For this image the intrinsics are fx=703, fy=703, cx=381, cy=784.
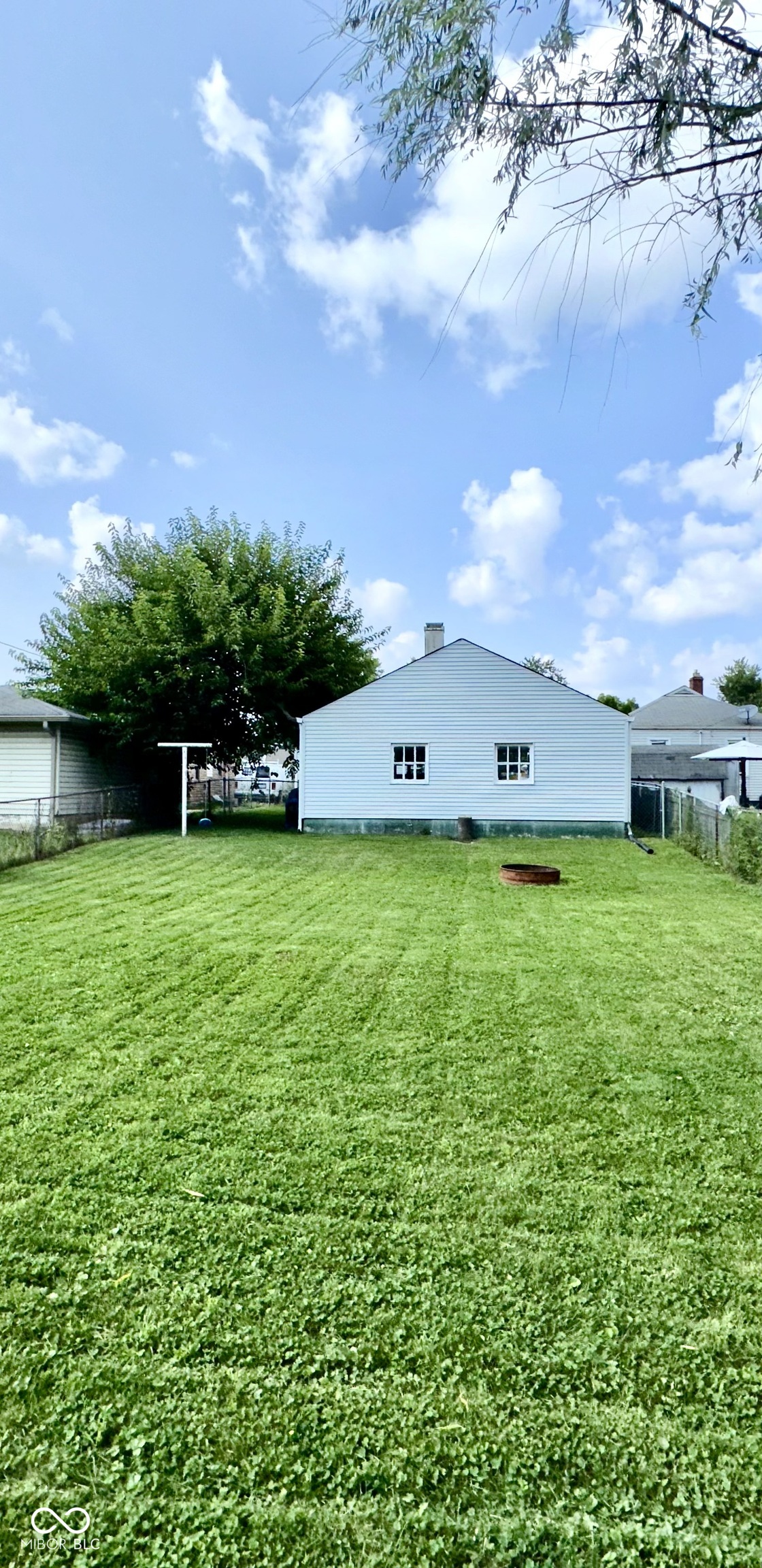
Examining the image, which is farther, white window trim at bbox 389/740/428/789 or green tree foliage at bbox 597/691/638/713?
green tree foliage at bbox 597/691/638/713

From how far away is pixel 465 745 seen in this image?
17.7 m

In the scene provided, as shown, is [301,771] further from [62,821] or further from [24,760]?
[24,760]

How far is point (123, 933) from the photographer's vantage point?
23.7ft

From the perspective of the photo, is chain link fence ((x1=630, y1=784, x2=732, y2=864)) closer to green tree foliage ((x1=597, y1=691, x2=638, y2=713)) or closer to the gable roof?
the gable roof

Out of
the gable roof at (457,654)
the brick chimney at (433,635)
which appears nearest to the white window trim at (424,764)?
the gable roof at (457,654)

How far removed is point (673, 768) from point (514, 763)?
12392mm

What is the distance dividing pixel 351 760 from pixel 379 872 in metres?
6.40

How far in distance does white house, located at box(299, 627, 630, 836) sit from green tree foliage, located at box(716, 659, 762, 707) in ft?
130

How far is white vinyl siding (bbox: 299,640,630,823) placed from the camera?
17281 millimetres

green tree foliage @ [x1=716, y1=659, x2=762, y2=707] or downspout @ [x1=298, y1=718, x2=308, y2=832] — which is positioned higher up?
green tree foliage @ [x1=716, y1=659, x2=762, y2=707]

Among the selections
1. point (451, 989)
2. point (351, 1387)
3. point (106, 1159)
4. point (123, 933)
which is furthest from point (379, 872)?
point (351, 1387)

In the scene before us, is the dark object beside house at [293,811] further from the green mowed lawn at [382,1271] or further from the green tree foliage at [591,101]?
the green tree foliage at [591,101]

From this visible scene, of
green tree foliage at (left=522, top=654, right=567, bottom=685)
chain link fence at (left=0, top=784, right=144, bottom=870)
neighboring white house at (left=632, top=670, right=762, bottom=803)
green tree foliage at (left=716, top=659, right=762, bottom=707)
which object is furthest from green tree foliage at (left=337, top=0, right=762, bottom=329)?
green tree foliage at (left=522, top=654, right=567, bottom=685)

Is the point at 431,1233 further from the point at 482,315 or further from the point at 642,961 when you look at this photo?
the point at 642,961
